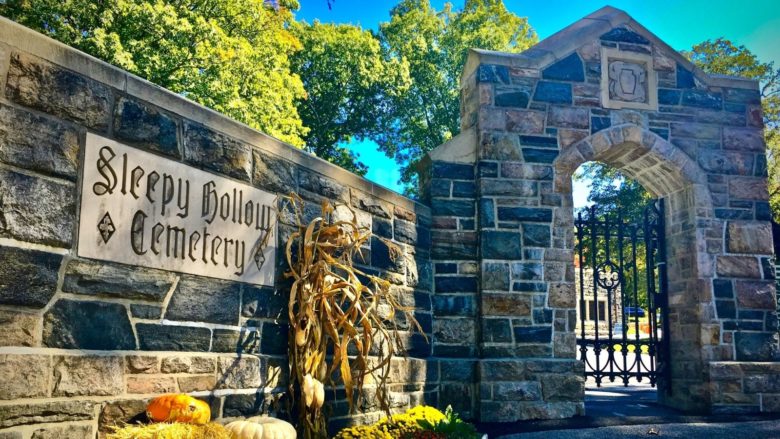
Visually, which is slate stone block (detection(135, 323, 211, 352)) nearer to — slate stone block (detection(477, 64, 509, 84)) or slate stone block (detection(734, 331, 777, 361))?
slate stone block (detection(477, 64, 509, 84))

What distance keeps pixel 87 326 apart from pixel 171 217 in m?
0.72

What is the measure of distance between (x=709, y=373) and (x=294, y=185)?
492 centimetres

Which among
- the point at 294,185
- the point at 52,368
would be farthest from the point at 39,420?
the point at 294,185

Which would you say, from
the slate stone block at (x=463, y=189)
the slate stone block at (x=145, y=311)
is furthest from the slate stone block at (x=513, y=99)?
the slate stone block at (x=145, y=311)

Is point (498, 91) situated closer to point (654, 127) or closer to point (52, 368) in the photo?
point (654, 127)

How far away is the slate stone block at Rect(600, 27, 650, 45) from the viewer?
7.33 meters

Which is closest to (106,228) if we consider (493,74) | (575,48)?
(493,74)

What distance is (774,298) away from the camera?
7.21 m

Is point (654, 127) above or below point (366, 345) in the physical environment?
above

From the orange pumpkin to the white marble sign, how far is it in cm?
66

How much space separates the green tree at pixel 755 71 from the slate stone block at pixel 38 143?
586 inches

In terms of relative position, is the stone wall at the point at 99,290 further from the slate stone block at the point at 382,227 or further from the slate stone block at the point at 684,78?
the slate stone block at the point at 684,78

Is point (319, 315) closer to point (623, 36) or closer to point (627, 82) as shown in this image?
point (627, 82)

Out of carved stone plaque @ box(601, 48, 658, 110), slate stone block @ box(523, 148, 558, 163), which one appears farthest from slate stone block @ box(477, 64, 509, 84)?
carved stone plaque @ box(601, 48, 658, 110)
